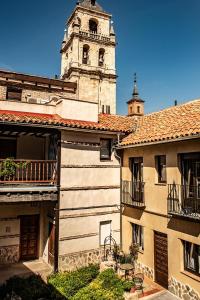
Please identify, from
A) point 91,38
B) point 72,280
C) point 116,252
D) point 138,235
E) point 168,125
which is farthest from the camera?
point 91,38

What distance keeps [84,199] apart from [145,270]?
180 inches

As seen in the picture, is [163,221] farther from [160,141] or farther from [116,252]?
[160,141]

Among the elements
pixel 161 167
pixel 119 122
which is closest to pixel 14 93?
pixel 119 122

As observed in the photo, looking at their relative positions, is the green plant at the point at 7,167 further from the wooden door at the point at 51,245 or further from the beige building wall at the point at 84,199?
the wooden door at the point at 51,245

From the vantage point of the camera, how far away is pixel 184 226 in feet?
35.9

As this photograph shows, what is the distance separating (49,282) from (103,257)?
352 cm

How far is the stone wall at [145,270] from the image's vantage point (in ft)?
41.8

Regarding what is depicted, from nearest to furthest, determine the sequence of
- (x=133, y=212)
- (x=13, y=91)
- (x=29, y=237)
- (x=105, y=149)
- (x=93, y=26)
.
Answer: (x=133, y=212) < (x=29, y=237) < (x=105, y=149) < (x=13, y=91) < (x=93, y=26)

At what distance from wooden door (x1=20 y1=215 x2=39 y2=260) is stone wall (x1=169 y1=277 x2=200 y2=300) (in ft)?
25.1

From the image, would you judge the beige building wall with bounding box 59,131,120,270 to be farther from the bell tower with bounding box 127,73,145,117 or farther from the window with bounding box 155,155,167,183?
the bell tower with bounding box 127,73,145,117

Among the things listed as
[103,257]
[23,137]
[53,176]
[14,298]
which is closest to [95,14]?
[23,137]

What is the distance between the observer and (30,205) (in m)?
15.1

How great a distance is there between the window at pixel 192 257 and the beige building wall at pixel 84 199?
15.5 feet

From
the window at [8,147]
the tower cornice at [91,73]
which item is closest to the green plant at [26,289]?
the window at [8,147]
